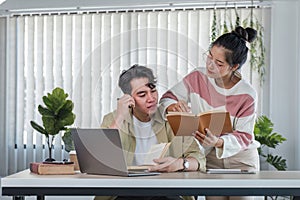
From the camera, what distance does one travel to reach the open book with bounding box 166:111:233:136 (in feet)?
7.29

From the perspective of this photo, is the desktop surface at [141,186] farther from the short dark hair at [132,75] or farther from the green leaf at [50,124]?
the green leaf at [50,124]

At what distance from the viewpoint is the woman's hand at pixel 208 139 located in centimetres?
225

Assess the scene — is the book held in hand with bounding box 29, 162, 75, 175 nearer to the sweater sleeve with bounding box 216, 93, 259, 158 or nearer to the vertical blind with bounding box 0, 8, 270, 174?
the sweater sleeve with bounding box 216, 93, 259, 158

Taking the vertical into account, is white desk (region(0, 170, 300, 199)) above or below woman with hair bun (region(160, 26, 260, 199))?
below

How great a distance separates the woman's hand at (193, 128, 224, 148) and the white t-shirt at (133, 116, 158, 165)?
0.18 metres

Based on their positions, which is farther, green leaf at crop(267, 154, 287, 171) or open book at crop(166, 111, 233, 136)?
green leaf at crop(267, 154, 287, 171)

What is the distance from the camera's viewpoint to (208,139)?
7.45 ft

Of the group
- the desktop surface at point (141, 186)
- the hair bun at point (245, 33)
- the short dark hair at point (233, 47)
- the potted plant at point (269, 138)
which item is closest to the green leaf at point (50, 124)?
the potted plant at point (269, 138)

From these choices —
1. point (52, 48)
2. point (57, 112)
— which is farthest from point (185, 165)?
point (52, 48)

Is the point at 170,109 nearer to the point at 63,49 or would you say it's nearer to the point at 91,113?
the point at 91,113

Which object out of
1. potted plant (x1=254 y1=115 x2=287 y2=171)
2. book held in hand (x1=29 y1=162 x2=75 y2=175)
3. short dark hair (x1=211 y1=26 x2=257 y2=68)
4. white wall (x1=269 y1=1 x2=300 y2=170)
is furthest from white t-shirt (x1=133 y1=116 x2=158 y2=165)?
white wall (x1=269 y1=1 x2=300 y2=170)

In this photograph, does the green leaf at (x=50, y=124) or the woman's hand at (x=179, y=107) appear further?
the green leaf at (x=50, y=124)

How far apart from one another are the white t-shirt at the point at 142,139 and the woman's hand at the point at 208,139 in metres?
0.18

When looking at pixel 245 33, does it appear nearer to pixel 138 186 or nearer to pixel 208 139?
pixel 208 139
